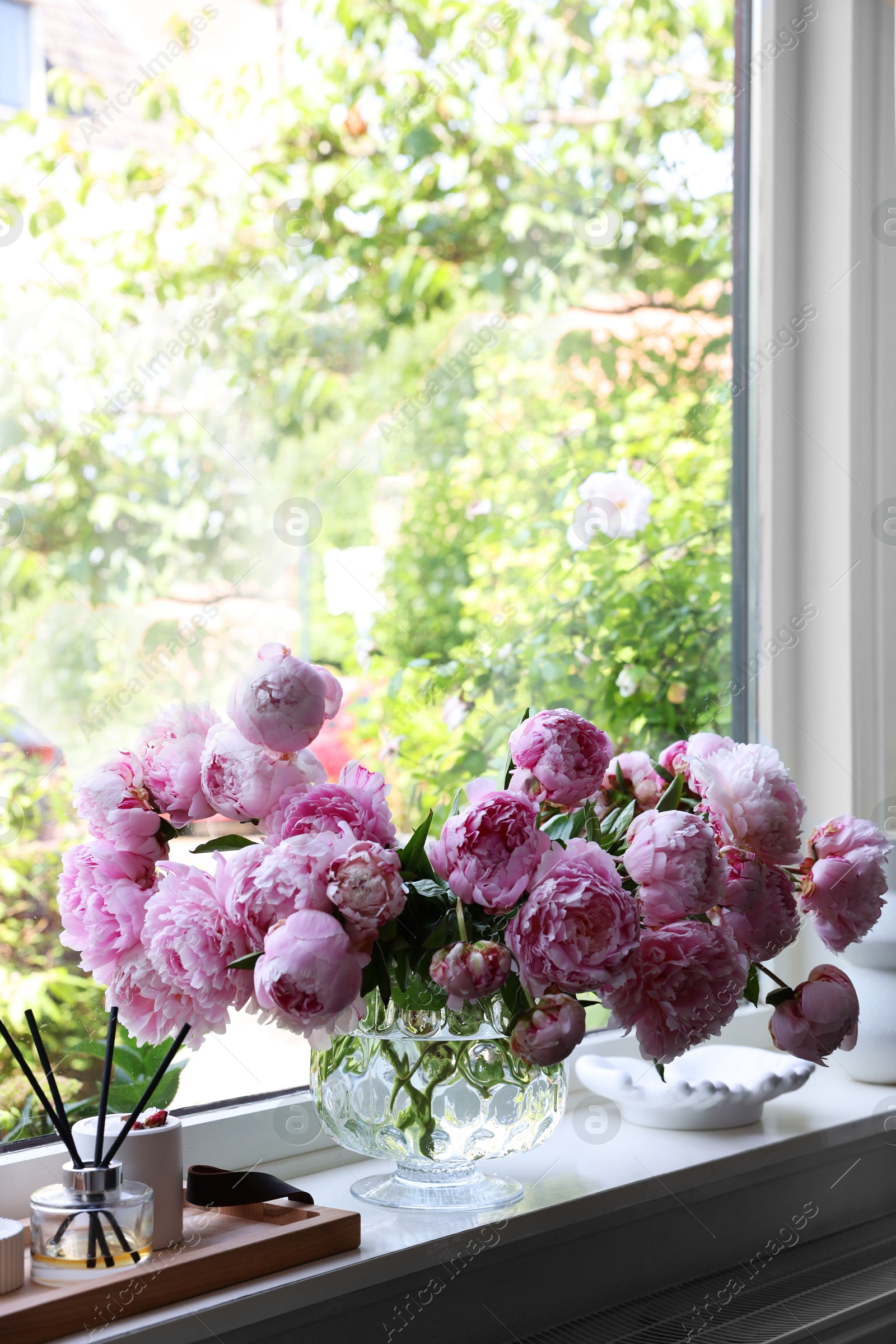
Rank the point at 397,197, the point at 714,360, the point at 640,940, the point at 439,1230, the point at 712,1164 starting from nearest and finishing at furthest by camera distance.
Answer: the point at 640,940
the point at 439,1230
the point at 712,1164
the point at 397,197
the point at 714,360

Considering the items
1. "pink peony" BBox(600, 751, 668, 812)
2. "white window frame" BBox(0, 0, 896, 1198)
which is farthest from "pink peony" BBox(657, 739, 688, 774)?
"white window frame" BBox(0, 0, 896, 1198)

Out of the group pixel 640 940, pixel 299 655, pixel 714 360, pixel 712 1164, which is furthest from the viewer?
pixel 714 360

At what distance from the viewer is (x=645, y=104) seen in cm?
156

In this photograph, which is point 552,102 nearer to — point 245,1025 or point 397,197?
point 397,197

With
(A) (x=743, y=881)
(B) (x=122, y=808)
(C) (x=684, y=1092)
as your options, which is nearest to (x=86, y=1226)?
(B) (x=122, y=808)

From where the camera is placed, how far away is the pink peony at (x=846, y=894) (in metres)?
0.84

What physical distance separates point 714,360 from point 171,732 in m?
1.02

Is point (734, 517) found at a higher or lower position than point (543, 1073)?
higher

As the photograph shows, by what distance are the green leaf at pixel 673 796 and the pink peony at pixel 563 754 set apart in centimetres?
4

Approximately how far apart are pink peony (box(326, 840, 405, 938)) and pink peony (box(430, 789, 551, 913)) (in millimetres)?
44

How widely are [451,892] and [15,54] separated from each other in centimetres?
80

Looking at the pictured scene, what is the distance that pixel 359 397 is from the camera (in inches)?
55.2

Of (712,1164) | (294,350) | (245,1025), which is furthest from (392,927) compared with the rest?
(294,350)

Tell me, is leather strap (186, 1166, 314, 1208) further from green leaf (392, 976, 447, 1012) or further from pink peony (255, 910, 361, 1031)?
pink peony (255, 910, 361, 1031)
